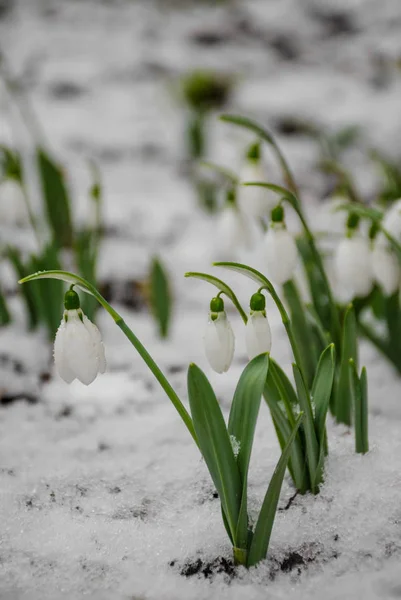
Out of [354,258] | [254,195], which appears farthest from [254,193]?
[354,258]

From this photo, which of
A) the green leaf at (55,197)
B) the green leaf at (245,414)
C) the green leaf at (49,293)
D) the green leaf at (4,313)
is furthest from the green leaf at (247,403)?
the green leaf at (55,197)

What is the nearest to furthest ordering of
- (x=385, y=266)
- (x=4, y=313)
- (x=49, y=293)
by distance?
(x=385, y=266)
(x=49, y=293)
(x=4, y=313)

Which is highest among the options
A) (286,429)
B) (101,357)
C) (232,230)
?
(232,230)

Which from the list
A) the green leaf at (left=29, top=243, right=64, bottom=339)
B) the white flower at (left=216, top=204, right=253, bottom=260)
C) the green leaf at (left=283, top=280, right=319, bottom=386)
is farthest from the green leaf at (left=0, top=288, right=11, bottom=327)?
the green leaf at (left=283, top=280, right=319, bottom=386)

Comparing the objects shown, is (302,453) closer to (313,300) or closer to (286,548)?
(286,548)

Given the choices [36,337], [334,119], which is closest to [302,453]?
[36,337]

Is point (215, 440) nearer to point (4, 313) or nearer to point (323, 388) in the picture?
point (323, 388)
